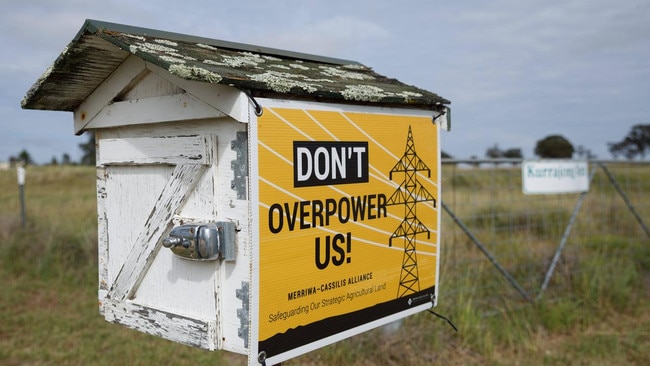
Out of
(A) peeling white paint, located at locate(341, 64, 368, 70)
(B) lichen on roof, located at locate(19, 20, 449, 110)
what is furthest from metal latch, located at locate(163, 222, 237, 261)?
(A) peeling white paint, located at locate(341, 64, 368, 70)

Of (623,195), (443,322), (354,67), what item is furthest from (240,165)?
(623,195)

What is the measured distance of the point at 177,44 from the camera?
211cm

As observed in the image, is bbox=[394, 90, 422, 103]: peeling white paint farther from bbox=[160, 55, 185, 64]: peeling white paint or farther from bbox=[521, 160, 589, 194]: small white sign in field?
bbox=[521, 160, 589, 194]: small white sign in field

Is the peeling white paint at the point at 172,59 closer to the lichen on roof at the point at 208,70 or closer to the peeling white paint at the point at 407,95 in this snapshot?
the lichen on roof at the point at 208,70

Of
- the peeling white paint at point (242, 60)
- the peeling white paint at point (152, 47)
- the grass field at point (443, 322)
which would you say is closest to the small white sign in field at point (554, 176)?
the grass field at point (443, 322)

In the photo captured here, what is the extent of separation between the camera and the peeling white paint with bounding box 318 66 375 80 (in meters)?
2.48

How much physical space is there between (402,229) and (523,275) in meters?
4.23

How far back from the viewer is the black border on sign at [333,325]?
6.05 ft

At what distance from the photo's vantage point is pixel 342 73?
257 cm

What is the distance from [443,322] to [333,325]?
2.77 metres

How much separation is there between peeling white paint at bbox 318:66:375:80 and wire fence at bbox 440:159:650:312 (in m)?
2.38

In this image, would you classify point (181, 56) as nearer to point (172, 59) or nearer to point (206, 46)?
point (172, 59)

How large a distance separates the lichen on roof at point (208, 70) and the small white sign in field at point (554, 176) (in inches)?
133

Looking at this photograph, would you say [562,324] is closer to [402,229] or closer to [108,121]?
[402,229]
